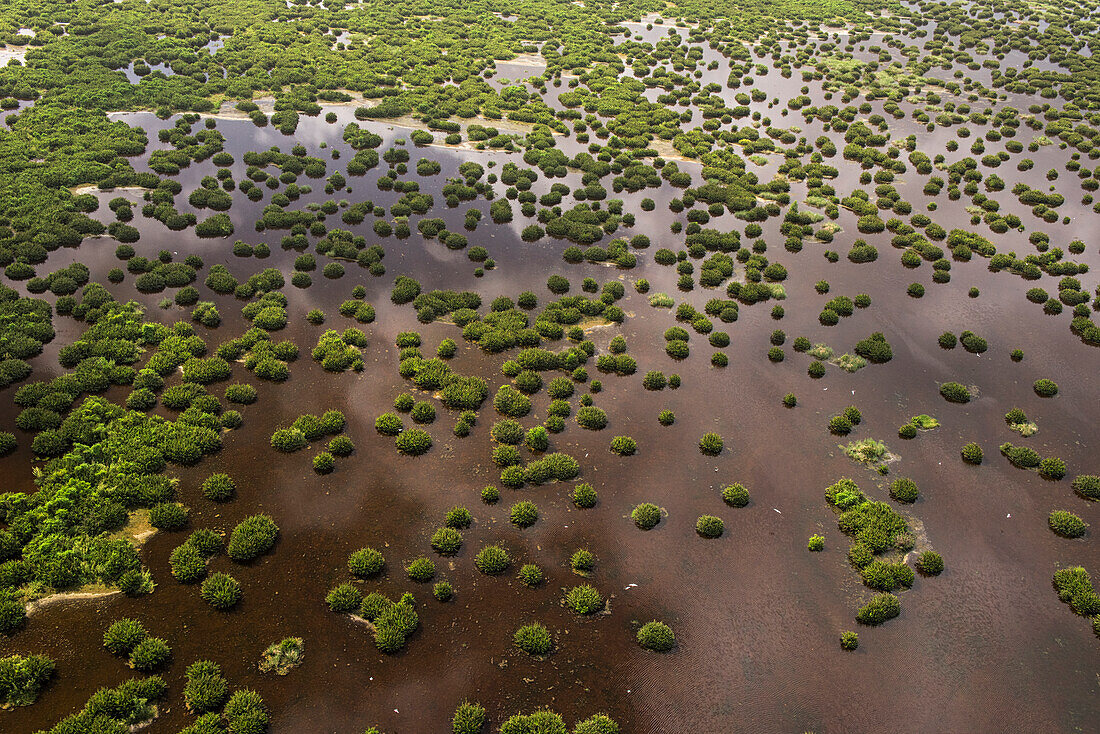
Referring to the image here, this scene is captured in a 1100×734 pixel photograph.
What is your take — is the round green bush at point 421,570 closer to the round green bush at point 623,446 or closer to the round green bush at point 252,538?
the round green bush at point 252,538

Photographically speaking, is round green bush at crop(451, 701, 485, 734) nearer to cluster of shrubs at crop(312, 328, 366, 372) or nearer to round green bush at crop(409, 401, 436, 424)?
round green bush at crop(409, 401, 436, 424)

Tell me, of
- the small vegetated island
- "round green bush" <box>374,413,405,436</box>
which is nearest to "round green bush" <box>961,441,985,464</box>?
the small vegetated island

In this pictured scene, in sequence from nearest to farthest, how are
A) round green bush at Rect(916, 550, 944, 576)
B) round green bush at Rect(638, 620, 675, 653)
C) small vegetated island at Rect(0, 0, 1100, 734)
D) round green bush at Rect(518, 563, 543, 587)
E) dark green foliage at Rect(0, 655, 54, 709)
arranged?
dark green foliage at Rect(0, 655, 54, 709) < small vegetated island at Rect(0, 0, 1100, 734) < round green bush at Rect(638, 620, 675, 653) < round green bush at Rect(518, 563, 543, 587) < round green bush at Rect(916, 550, 944, 576)

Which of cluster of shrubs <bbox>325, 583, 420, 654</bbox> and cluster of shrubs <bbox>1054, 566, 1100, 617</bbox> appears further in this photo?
cluster of shrubs <bbox>1054, 566, 1100, 617</bbox>

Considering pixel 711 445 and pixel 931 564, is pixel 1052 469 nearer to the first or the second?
pixel 931 564

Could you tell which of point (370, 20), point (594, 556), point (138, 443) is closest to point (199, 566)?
point (138, 443)

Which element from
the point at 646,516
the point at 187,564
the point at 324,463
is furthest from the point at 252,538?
the point at 646,516

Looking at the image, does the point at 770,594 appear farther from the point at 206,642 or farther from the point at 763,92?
the point at 763,92

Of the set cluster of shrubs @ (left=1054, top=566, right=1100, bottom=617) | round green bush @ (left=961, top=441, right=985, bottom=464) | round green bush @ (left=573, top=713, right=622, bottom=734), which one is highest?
round green bush @ (left=961, top=441, right=985, bottom=464)
